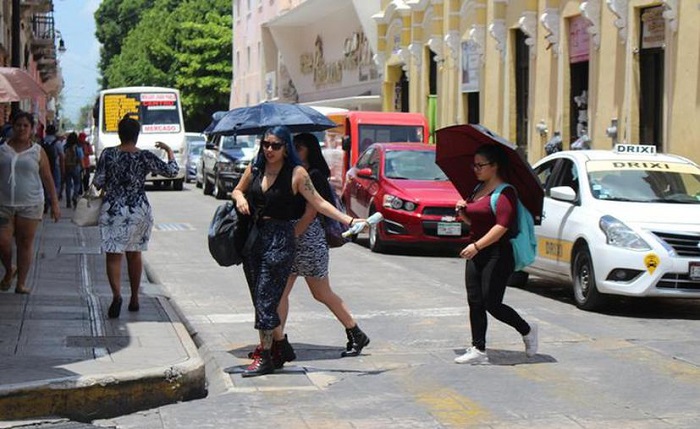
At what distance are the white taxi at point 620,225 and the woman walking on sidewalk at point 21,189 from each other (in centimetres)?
527

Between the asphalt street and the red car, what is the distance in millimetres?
3178

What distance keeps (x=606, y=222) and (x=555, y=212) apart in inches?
49.2

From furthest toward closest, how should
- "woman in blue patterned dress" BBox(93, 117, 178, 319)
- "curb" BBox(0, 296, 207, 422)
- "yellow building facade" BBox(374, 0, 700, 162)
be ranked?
"yellow building facade" BBox(374, 0, 700, 162)
"woman in blue patterned dress" BBox(93, 117, 178, 319)
"curb" BBox(0, 296, 207, 422)

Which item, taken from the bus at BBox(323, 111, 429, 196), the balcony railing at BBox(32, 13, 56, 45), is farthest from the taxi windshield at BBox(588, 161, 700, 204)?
the balcony railing at BBox(32, 13, 56, 45)

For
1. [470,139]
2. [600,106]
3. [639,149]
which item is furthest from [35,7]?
[470,139]

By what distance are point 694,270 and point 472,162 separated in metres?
3.01

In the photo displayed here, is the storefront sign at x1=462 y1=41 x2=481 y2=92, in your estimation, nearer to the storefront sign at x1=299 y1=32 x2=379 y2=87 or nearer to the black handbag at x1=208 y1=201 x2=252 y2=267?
the storefront sign at x1=299 y1=32 x2=379 y2=87

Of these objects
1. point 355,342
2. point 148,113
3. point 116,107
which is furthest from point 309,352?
point 116,107

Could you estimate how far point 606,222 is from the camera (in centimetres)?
1198

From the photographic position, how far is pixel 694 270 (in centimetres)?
1158

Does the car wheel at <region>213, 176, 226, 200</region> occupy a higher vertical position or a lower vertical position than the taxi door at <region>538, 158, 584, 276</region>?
lower

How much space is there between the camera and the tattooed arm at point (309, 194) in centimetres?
852

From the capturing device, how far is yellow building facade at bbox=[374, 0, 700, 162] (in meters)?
21.6

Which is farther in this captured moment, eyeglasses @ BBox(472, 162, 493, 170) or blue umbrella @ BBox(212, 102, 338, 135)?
blue umbrella @ BBox(212, 102, 338, 135)
